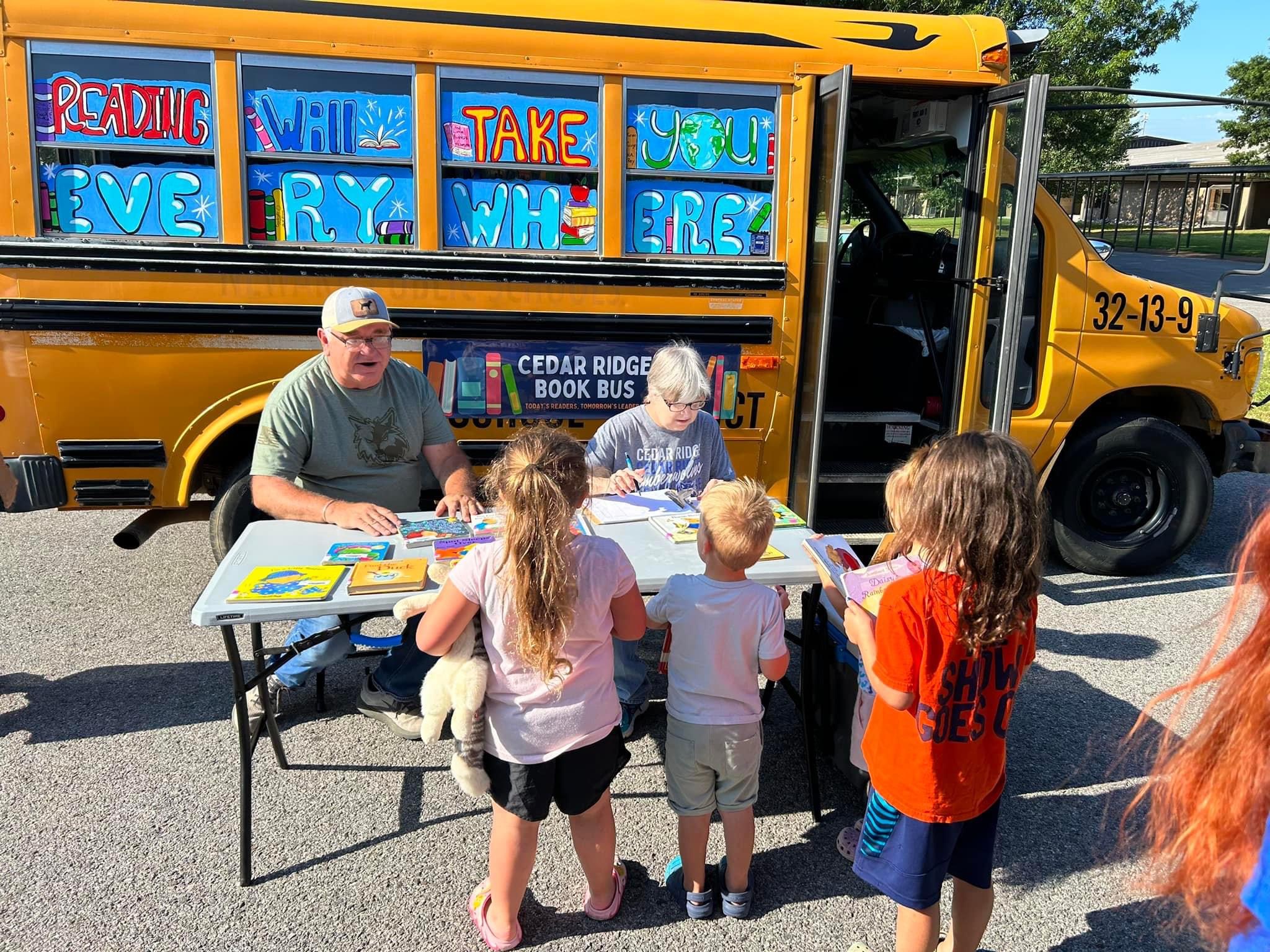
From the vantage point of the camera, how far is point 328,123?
12.5 ft

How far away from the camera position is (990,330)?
4680 millimetres

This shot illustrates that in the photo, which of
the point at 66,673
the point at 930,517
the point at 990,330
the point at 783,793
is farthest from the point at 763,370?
the point at 66,673

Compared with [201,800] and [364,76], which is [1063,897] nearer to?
[201,800]

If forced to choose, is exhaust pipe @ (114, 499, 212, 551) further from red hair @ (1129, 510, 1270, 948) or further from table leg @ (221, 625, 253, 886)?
red hair @ (1129, 510, 1270, 948)

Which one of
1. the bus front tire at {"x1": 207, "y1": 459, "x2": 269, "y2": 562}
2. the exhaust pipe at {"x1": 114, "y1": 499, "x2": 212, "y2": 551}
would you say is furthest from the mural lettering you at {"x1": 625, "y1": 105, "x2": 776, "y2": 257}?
the exhaust pipe at {"x1": 114, "y1": 499, "x2": 212, "y2": 551}

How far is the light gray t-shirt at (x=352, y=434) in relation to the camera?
10.6ft

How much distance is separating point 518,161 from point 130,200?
1.57 m

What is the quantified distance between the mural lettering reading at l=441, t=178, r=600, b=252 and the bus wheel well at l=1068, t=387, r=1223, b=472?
2.90 meters

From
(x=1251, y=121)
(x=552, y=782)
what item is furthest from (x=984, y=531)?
(x=1251, y=121)

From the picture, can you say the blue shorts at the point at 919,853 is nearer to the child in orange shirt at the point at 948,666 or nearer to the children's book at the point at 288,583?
the child in orange shirt at the point at 948,666

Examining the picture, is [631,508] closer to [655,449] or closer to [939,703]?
[655,449]

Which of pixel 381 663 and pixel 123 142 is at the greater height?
pixel 123 142

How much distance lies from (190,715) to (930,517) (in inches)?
113

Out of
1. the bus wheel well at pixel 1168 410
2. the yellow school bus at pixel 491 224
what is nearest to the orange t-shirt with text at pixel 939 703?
the yellow school bus at pixel 491 224
